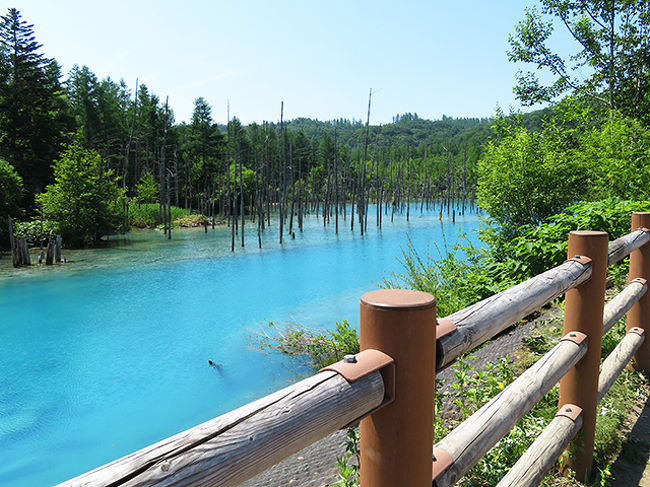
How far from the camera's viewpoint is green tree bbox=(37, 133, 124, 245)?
2450 cm

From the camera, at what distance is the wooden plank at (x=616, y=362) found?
2.69 meters

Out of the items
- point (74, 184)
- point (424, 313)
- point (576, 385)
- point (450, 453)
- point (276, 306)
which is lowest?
point (276, 306)

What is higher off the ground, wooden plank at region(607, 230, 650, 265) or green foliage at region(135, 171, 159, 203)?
green foliage at region(135, 171, 159, 203)

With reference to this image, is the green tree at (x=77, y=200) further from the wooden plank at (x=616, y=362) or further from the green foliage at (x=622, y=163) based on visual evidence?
the wooden plank at (x=616, y=362)

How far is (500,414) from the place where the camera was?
1.67 metres

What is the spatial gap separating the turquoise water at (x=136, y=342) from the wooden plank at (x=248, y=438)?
6.56 m

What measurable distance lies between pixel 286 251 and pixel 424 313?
2335 centimetres

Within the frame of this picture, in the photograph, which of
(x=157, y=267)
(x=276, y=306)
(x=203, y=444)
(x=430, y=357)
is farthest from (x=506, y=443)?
(x=157, y=267)

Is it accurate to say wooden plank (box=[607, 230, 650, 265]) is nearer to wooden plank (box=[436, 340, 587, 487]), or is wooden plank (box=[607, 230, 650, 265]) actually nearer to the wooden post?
wooden plank (box=[436, 340, 587, 487])

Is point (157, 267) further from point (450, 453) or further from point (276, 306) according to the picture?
point (450, 453)

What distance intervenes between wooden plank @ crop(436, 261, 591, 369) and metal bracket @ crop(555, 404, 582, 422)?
0.67 m

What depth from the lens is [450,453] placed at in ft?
4.67

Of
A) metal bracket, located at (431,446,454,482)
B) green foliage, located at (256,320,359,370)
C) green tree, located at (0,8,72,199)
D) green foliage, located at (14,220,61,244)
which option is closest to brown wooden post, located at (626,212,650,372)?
metal bracket, located at (431,446,454,482)

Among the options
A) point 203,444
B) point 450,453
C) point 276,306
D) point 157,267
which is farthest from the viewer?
point 157,267
